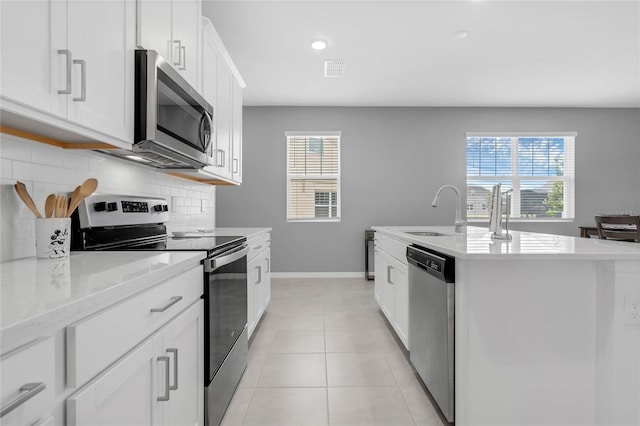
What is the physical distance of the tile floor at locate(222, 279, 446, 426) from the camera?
1.74 metres

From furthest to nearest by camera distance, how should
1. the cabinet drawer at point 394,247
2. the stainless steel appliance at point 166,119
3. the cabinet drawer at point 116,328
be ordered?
the cabinet drawer at point 394,247
the stainless steel appliance at point 166,119
the cabinet drawer at point 116,328

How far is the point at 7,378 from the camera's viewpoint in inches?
21.0

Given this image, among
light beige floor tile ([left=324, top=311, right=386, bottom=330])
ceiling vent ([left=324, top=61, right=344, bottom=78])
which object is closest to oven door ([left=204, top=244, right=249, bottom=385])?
light beige floor tile ([left=324, top=311, right=386, bottom=330])

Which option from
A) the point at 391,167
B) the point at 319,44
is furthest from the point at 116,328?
the point at 391,167

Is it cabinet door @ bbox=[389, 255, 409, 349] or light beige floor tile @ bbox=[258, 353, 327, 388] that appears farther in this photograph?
cabinet door @ bbox=[389, 255, 409, 349]

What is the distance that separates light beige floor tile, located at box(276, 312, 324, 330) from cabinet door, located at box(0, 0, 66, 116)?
2502mm

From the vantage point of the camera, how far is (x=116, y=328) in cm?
83

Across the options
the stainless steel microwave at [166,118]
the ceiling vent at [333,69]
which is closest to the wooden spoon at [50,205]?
the stainless steel microwave at [166,118]

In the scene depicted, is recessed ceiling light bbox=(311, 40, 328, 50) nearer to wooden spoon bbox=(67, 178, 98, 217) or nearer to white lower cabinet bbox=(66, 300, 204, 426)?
wooden spoon bbox=(67, 178, 98, 217)

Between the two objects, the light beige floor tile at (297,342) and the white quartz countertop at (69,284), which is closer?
the white quartz countertop at (69,284)

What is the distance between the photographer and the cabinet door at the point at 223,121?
268 centimetres

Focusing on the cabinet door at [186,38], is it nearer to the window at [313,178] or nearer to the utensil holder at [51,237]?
the utensil holder at [51,237]

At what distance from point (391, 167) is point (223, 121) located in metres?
3.27

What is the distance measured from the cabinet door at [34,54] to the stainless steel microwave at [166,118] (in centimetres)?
44
